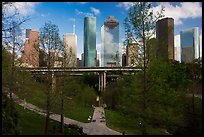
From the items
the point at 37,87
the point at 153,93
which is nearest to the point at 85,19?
the point at 153,93

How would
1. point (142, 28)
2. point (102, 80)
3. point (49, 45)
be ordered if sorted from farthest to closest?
point (102, 80)
point (49, 45)
point (142, 28)

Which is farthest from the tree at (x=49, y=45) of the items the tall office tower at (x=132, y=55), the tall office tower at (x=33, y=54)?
the tall office tower at (x=132, y=55)

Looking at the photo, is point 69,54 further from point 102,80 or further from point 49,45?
point 102,80

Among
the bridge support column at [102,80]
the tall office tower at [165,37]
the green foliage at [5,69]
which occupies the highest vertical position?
the tall office tower at [165,37]

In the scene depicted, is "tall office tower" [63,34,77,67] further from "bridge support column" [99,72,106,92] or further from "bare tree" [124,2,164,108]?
"bridge support column" [99,72,106,92]

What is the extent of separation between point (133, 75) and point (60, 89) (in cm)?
594

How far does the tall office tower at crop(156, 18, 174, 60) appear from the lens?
8.89 m

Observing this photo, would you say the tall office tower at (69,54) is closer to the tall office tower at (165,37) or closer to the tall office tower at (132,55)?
the tall office tower at (132,55)

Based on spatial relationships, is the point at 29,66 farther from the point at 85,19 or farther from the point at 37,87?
the point at 85,19

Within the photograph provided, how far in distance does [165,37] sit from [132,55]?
1.28 metres

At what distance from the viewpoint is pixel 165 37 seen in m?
9.44

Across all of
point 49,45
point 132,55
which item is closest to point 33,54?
point 49,45

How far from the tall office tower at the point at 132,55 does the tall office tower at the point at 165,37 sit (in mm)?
794

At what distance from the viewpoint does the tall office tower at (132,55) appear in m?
9.73
